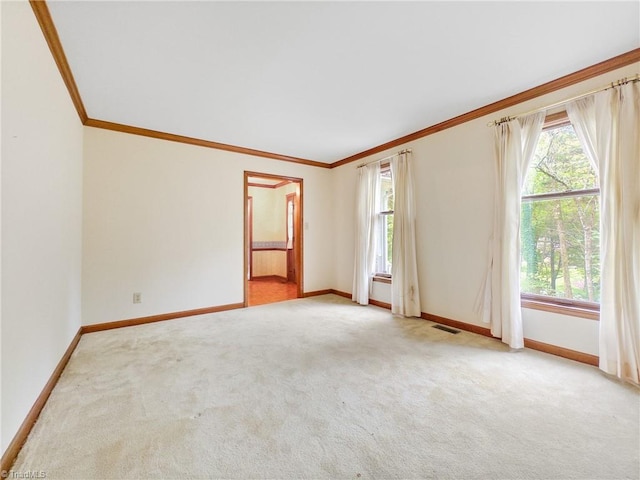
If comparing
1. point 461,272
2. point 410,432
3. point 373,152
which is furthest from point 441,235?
point 410,432

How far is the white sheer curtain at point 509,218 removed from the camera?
2.69 meters

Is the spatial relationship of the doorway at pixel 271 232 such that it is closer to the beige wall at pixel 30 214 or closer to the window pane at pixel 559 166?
the beige wall at pixel 30 214

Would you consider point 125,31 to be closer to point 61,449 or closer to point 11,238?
point 11,238

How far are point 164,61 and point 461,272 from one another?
3.61 meters

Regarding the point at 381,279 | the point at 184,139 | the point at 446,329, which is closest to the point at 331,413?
the point at 446,329

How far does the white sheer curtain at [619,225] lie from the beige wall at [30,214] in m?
3.84

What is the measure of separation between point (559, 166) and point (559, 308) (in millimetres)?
1324

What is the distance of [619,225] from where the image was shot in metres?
2.15

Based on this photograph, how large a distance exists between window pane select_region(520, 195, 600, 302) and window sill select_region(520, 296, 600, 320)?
8cm

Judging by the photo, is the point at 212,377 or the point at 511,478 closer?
the point at 511,478

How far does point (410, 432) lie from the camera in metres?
1.57

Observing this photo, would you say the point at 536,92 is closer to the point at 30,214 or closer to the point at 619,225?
the point at 619,225

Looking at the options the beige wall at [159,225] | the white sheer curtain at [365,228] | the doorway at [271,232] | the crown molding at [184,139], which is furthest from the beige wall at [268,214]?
the white sheer curtain at [365,228]

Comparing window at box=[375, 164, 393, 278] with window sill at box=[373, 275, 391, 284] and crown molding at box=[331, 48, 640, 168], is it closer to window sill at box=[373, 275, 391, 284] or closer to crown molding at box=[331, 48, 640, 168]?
window sill at box=[373, 275, 391, 284]
